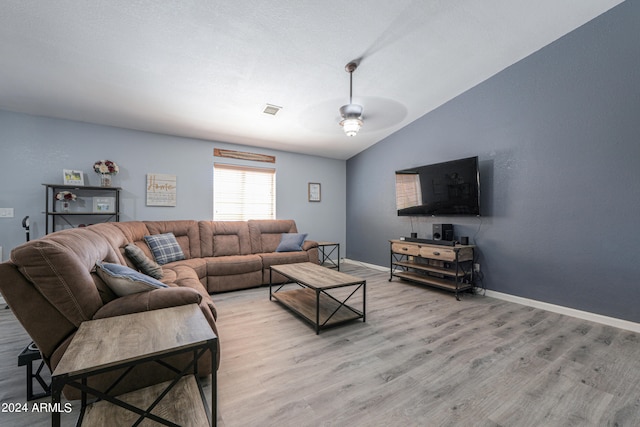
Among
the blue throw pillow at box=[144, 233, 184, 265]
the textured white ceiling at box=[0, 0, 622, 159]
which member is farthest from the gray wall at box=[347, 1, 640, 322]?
the blue throw pillow at box=[144, 233, 184, 265]

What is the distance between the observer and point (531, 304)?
3000 millimetres

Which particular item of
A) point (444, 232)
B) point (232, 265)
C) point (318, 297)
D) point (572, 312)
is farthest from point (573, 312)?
point (232, 265)

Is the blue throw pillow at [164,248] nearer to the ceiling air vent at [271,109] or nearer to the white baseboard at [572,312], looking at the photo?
the ceiling air vent at [271,109]

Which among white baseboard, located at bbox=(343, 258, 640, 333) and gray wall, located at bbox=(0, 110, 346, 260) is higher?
gray wall, located at bbox=(0, 110, 346, 260)

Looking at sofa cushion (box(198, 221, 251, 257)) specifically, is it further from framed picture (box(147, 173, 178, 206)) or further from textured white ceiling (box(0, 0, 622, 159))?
textured white ceiling (box(0, 0, 622, 159))

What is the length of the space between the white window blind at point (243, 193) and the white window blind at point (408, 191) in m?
2.33

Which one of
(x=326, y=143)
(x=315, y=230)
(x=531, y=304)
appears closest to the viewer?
(x=531, y=304)

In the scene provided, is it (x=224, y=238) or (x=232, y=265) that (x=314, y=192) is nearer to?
(x=224, y=238)

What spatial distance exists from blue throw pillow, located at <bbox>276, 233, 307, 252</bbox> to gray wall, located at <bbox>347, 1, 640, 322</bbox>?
233 centimetres

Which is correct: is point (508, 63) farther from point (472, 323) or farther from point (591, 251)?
point (472, 323)

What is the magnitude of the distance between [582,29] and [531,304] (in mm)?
2974

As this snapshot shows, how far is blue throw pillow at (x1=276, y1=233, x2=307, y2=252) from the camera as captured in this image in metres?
4.33

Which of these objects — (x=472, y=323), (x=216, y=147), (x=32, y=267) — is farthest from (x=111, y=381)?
(x=216, y=147)

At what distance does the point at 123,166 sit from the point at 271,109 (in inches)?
93.2
